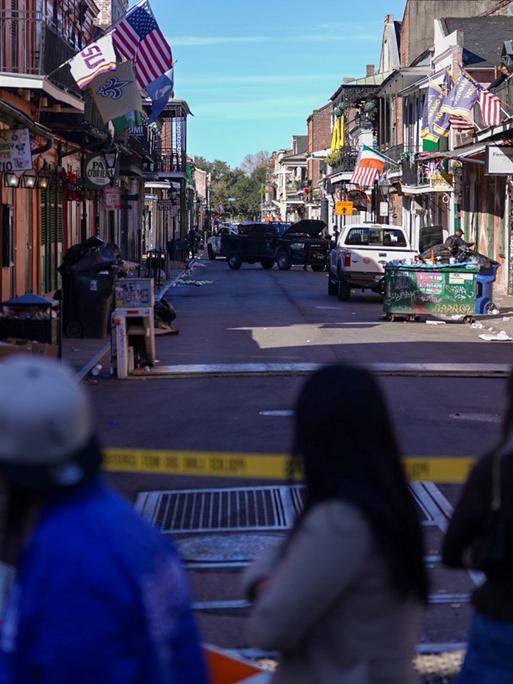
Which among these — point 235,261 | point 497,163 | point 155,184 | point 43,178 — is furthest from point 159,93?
point 155,184

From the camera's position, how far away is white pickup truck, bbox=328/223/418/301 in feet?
95.2

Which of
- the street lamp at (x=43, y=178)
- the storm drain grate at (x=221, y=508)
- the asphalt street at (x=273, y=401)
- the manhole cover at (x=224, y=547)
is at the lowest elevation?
the manhole cover at (x=224, y=547)

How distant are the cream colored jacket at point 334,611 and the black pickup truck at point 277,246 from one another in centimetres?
4607

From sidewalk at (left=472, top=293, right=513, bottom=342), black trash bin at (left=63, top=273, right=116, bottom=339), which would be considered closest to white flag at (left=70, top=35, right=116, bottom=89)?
black trash bin at (left=63, top=273, right=116, bottom=339)

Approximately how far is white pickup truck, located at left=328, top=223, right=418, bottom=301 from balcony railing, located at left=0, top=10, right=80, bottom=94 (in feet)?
31.0

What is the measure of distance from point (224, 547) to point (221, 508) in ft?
3.19

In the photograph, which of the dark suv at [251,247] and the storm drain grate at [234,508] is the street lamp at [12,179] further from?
the dark suv at [251,247]

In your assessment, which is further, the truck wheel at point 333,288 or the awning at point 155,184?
the awning at point 155,184

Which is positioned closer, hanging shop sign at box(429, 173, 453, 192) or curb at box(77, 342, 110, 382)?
curb at box(77, 342, 110, 382)

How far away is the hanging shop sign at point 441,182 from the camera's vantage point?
42.4 meters

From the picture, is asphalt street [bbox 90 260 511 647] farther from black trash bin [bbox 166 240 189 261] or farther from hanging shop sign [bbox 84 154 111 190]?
black trash bin [bbox 166 240 189 261]

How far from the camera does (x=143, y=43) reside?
70.5 ft

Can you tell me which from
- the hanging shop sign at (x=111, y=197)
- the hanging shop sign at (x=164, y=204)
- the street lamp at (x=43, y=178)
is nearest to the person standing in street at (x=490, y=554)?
the street lamp at (x=43, y=178)

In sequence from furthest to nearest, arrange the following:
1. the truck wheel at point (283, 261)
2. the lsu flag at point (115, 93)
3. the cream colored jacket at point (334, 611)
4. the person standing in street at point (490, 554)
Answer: the truck wheel at point (283, 261), the lsu flag at point (115, 93), the person standing in street at point (490, 554), the cream colored jacket at point (334, 611)
